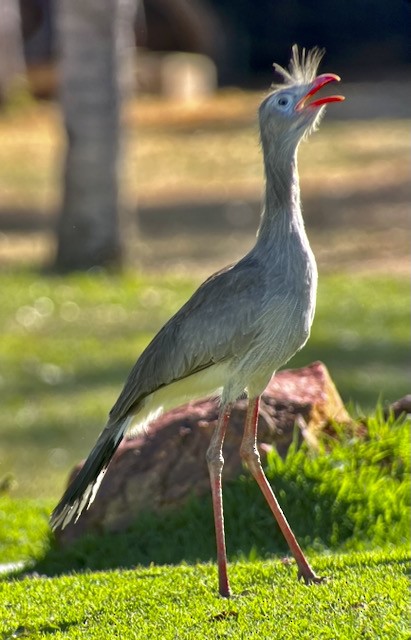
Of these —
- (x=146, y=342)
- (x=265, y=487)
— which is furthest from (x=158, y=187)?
(x=265, y=487)

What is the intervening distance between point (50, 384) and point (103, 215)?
364 cm

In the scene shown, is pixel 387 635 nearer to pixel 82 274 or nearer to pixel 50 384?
pixel 50 384

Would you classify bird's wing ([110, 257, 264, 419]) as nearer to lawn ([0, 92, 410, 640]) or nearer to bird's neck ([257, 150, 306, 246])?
bird's neck ([257, 150, 306, 246])

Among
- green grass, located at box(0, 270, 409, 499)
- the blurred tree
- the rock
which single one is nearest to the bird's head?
the rock

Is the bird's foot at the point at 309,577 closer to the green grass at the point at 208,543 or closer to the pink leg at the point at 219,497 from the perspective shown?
the green grass at the point at 208,543

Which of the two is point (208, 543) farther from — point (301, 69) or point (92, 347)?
point (92, 347)

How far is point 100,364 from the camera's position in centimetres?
1162

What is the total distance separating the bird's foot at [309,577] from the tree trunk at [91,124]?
9342mm

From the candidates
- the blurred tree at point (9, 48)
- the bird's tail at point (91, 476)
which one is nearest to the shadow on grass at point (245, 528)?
the bird's tail at point (91, 476)

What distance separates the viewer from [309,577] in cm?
541

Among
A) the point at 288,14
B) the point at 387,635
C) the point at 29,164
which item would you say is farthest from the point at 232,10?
the point at 387,635

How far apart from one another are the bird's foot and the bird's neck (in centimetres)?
137

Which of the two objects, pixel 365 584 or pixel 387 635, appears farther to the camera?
pixel 365 584

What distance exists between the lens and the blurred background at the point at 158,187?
11.5 meters
